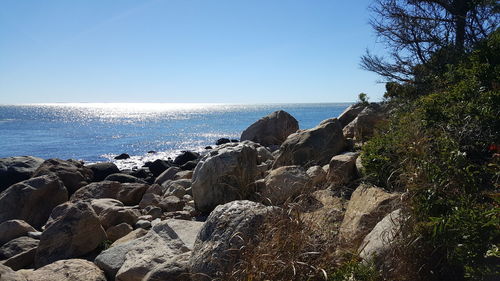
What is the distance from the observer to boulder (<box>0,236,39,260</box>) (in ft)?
27.3

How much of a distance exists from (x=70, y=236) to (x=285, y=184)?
4224 mm

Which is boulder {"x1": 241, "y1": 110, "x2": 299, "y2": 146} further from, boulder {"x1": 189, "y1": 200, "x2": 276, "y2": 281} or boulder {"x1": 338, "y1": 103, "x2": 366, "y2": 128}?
boulder {"x1": 189, "y1": 200, "x2": 276, "y2": 281}

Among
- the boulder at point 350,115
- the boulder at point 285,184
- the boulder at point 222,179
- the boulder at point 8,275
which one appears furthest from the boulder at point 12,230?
the boulder at point 350,115

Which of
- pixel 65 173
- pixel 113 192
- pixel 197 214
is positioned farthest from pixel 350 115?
pixel 65 173

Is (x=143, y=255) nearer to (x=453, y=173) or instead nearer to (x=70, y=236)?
(x=70, y=236)

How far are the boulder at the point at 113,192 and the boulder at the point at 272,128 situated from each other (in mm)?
7612

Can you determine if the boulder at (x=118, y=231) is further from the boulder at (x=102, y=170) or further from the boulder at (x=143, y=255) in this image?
the boulder at (x=102, y=170)

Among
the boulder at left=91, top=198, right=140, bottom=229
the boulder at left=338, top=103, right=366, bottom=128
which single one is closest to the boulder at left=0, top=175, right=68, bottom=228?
the boulder at left=91, top=198, right=140, bottom=229

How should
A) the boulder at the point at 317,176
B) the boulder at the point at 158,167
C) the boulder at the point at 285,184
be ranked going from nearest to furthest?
1. the boulder at the point at 285,184
2. the boulder at the point at 317,176
3. the boulder at the point at 158,167

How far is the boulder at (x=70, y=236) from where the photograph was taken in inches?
309

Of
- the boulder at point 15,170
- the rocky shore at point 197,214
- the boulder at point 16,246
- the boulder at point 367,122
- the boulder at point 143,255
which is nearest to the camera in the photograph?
the rocky shore at point 197,214

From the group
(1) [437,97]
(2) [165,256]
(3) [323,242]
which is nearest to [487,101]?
(1) [437,97]

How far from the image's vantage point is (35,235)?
924 centimetres

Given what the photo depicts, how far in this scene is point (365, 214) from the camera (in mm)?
5316
